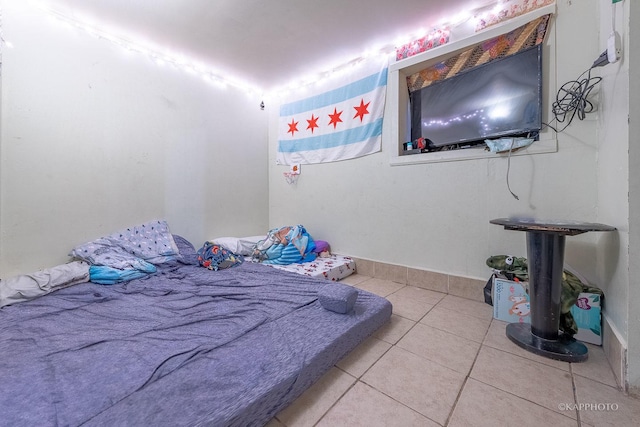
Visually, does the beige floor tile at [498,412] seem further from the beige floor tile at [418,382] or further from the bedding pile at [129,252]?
the bedding pile at [129,252]

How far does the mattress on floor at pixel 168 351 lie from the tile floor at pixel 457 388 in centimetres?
10

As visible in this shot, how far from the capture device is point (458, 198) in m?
2.06

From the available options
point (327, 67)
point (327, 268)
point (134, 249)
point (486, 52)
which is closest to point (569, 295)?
point (327, 268)

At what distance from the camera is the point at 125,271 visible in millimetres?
1961

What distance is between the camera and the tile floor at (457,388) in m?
0.90

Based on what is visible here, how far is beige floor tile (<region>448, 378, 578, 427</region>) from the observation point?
Answer: 0.88 m

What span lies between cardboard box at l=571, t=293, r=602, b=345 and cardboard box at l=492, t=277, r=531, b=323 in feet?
0.72

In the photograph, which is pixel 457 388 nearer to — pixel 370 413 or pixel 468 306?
pixel 370 413

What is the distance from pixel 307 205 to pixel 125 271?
1916 millimetres

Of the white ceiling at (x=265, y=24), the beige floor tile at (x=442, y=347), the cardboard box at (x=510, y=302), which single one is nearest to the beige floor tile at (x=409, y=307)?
the beige floor tile at (x=442, y=347)

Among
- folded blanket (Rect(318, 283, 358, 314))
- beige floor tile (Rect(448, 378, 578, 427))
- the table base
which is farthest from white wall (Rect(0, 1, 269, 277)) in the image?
the table base

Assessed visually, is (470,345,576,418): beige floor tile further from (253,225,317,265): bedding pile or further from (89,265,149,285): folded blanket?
(89,265,149,285): folded blanket

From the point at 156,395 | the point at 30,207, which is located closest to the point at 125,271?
the point at 30,207

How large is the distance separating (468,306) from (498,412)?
1.02 metres
